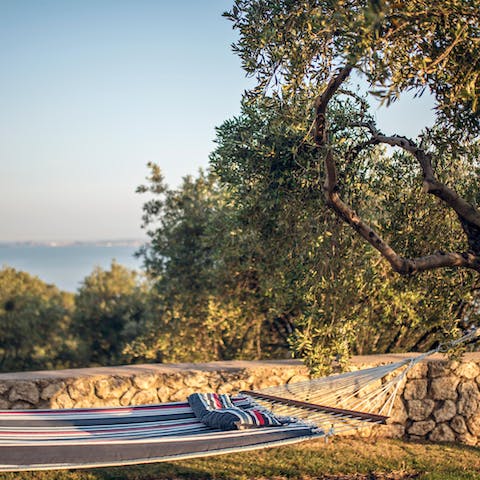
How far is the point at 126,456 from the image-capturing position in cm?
371

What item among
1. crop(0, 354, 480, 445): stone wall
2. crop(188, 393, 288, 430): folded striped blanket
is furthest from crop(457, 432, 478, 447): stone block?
crop(188, 393, 288, 430): folded striped blanket

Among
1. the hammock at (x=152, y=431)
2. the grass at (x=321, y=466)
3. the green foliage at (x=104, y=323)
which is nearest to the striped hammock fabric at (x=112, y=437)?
the hammock at (x=152, y=431)

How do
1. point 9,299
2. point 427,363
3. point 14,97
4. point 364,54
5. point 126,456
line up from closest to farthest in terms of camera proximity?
point 364,54 → point 126,456 → point 427,363 → point 9,299 → point 14,97

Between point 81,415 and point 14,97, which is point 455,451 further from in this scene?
point 14,97

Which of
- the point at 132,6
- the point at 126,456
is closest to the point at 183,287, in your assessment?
the point at 132,6

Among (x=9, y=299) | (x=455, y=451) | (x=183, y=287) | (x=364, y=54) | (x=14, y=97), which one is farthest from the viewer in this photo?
(x=14, y=97)

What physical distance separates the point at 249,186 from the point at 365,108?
1.22 m

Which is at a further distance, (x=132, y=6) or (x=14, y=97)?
(x=14, y=97)

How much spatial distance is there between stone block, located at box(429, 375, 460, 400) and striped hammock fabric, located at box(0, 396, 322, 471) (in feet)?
8.69

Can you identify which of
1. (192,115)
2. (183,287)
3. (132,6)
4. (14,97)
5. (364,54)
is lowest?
(183,287)

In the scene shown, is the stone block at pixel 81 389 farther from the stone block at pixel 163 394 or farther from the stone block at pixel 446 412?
the stone block at pixel 446 412

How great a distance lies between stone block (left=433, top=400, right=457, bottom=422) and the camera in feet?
20.7

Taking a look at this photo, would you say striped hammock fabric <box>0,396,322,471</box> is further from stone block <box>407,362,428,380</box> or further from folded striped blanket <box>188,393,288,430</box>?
stone block <box>407,362,428,380</box>

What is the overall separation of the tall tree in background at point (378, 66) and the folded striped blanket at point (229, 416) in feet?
4.80
